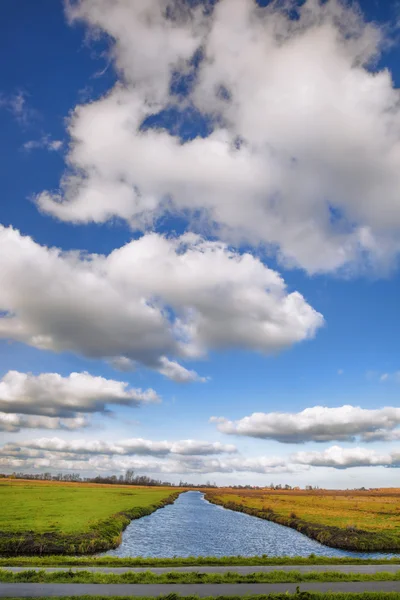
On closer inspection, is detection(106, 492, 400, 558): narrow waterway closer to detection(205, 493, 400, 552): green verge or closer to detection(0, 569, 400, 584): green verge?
detection(205, 493, 400, 552): green verge

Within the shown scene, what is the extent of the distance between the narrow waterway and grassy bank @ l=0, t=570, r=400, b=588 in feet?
74.6

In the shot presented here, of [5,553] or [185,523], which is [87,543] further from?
[185,523]

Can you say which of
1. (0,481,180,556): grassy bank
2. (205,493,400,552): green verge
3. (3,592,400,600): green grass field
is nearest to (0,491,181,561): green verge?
(0,481,180,556): grassy bank

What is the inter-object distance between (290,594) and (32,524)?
47.2m

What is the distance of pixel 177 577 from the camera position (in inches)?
960

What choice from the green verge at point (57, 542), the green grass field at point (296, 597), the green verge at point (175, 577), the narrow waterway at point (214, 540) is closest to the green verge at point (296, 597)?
the green grass field at point (296, 597)

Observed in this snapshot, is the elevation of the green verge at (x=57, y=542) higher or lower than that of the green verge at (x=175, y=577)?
lower

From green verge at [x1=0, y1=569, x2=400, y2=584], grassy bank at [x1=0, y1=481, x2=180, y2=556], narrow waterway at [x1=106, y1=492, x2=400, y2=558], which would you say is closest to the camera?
green verge at [x1=0, y1=569, x2=400, y2=584]

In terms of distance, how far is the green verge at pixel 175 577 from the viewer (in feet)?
77.2

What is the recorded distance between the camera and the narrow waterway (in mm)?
47750

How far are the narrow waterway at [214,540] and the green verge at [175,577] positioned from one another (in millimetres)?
22725

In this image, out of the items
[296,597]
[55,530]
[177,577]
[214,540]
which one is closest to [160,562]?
[177,577]

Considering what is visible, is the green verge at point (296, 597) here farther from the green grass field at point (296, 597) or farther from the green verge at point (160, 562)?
the green verge at point (160, 562)

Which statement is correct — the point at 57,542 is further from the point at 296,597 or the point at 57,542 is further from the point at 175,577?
the point at 296,597
